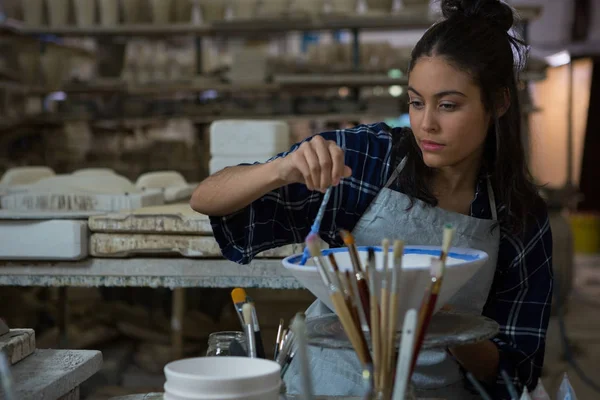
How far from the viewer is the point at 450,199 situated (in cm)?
171

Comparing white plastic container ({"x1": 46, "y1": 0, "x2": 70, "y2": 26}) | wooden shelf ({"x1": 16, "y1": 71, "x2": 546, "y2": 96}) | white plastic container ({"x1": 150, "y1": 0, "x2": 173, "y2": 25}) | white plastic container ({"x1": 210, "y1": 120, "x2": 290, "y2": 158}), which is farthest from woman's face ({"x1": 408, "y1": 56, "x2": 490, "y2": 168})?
white plastic container ({"x1": 46, "y1": 0, "x2": 70, "y2": 26})

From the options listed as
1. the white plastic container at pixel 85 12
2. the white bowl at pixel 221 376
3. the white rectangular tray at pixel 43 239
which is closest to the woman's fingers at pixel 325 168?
the white bowl at pixel 221 376

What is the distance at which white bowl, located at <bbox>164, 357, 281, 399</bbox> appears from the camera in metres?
0.91

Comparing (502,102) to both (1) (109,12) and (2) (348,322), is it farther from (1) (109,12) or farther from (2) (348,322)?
(1) (109,12)

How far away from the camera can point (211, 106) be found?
5645mm

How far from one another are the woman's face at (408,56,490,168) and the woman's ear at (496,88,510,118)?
0.36ft

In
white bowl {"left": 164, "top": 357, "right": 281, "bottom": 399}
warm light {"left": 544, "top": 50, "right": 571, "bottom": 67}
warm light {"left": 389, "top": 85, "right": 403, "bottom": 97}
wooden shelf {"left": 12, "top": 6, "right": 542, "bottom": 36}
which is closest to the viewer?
white bowl {"left": 164, "top": 357, "right": 281, "bottom": 399}

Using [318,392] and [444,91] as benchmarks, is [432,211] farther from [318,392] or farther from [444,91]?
[318,392]

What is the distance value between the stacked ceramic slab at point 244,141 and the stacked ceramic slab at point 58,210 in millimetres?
307

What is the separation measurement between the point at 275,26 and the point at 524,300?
4.28 m

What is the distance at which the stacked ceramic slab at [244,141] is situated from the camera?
3004 mm

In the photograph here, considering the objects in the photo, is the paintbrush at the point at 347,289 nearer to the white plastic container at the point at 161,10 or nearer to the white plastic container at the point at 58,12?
the white plastic container at the point at 161,10

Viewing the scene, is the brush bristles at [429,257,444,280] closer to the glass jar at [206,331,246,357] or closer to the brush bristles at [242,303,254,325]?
the brush bristles at [242,303,254,325]

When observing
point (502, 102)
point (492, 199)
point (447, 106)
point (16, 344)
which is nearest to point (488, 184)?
point (492, 199)
